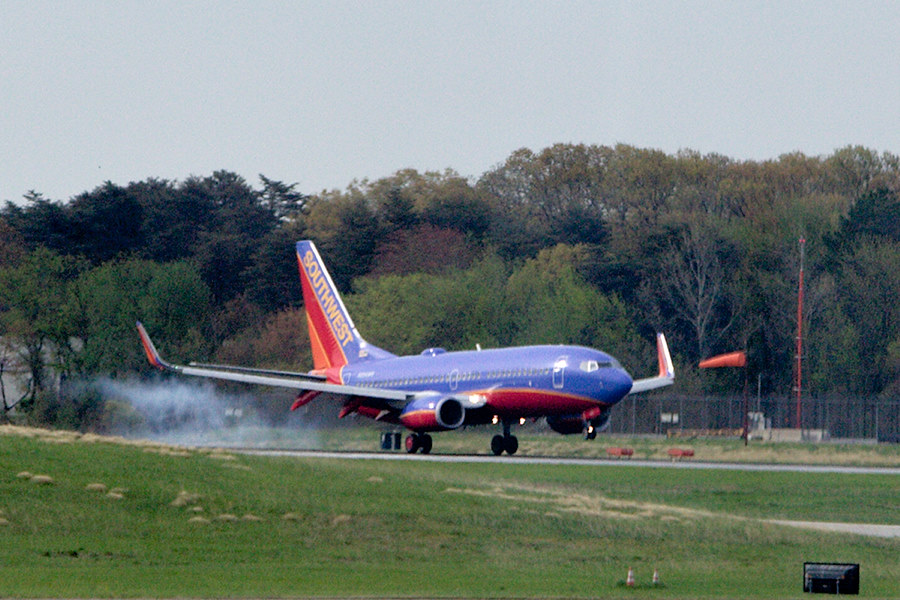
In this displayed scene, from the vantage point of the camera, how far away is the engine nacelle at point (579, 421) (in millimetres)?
55909

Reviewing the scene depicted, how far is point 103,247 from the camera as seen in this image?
370ft

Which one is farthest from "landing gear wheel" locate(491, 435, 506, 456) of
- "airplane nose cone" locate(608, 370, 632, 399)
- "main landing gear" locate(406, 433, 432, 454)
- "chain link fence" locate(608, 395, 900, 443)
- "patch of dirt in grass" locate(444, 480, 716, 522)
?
"chain link fence" locate(608, 395, 900, 443)

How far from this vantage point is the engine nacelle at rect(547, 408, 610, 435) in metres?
55.9

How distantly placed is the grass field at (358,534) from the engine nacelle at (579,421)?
49.9 ft

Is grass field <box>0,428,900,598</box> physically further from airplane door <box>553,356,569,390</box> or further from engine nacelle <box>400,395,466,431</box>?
engine nacelle <box>400,395,466,431</box>

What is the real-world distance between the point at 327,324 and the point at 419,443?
1194 cm

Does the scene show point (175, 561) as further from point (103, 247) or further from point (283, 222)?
point (283, 222)

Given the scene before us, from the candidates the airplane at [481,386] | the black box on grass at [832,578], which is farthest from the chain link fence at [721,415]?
the black box on grass at [832,578]

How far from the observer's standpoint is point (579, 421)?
57656mm

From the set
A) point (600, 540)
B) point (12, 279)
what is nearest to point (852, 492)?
point (600, 540)

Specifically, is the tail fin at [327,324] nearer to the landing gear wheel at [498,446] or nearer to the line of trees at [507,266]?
the landing gear wheel at [498,446]

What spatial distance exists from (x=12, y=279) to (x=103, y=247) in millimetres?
35220

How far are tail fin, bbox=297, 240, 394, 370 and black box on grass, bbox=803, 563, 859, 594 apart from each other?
42996 mm

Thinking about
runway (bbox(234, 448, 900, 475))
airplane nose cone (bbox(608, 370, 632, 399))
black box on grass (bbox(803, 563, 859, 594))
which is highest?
airplane nose cone (bbox(608, 370, 632, 399))
